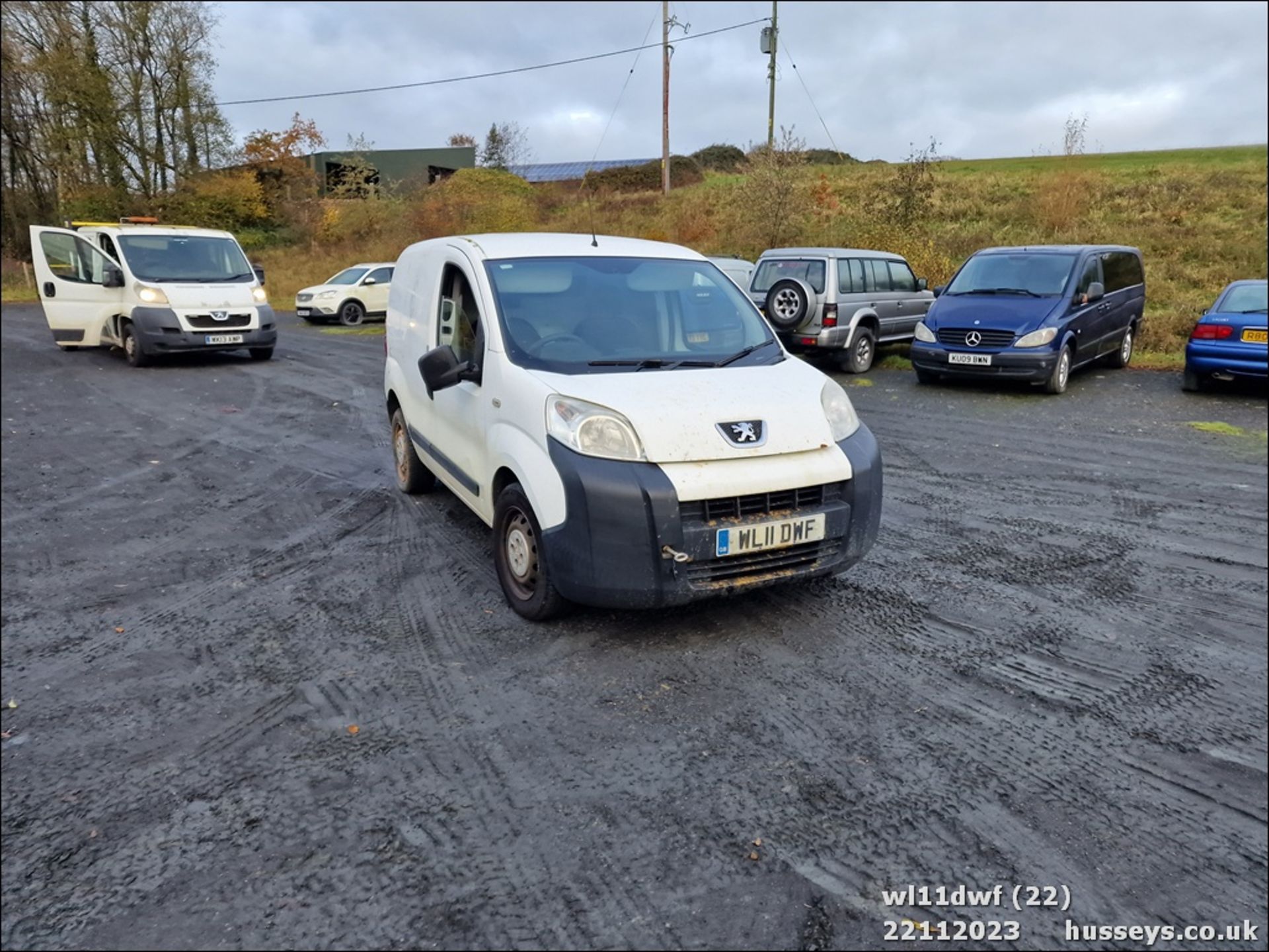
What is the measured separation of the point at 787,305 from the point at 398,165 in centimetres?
3019

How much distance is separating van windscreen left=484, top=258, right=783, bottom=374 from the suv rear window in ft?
25.7

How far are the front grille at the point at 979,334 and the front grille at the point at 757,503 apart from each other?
8035 millimetres

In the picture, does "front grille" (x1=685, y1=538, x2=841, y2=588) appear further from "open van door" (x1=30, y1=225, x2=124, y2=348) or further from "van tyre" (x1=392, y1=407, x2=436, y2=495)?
"open van door" (x1=30, y1=225, x2=124, y2=348)

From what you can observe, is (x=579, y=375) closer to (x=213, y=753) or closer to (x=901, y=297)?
(x=213, y=753)

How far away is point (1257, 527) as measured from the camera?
18.3 feet

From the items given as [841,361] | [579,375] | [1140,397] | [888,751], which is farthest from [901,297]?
[888,751]

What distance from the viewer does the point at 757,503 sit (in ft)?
12.3

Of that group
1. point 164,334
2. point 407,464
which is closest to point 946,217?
point 164,334

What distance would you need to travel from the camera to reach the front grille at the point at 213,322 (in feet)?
43.1

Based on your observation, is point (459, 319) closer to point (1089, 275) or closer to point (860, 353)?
point (860, 353)

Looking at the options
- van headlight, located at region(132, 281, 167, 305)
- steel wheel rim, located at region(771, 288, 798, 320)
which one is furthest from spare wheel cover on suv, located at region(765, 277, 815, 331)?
van headlight, located at region(132, 281, 167, 305)

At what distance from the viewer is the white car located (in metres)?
21.9

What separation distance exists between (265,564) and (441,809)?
287 cm

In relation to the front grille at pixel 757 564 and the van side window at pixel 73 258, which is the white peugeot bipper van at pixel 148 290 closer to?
the van side window at pixel 73 258
